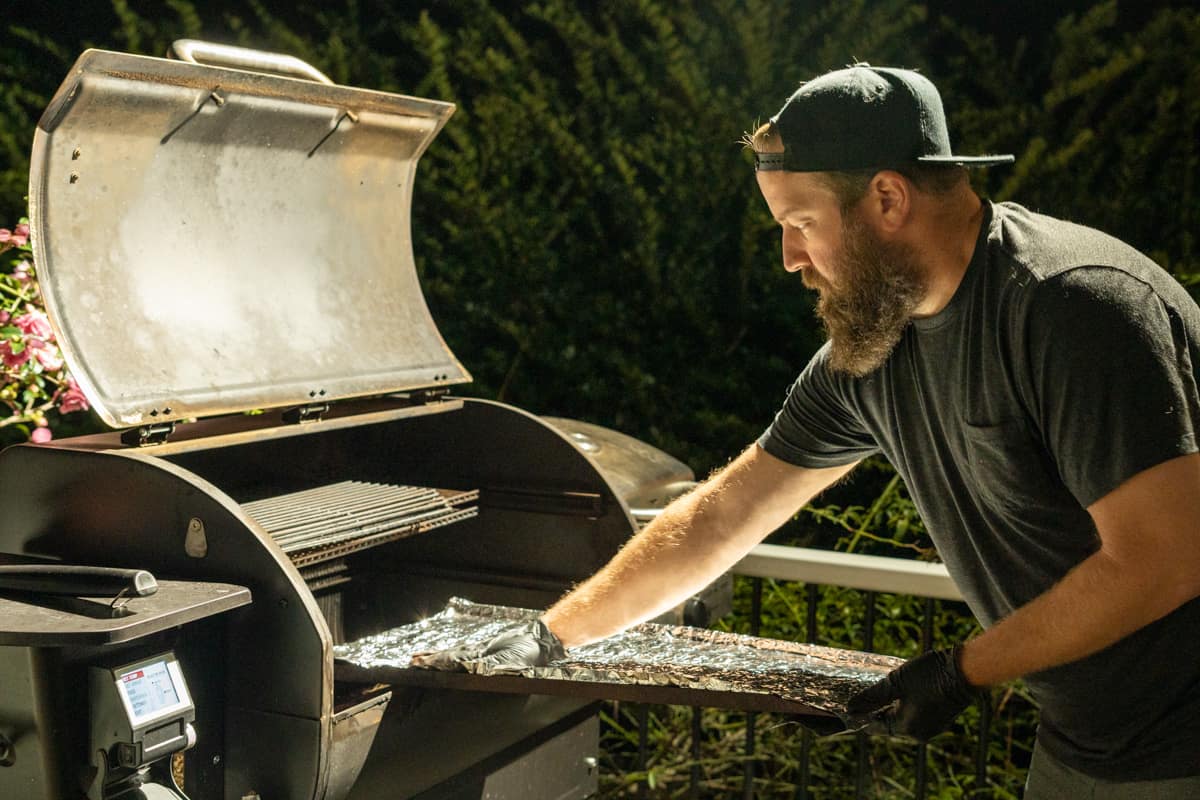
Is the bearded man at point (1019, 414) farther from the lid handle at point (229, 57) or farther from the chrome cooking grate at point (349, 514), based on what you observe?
the lid handle at point (229, 57)

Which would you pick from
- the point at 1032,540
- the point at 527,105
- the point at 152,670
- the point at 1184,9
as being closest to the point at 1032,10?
the point at 1184,9

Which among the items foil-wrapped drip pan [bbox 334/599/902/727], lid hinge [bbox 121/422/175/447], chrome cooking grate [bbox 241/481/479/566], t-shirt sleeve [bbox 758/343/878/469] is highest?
lid hinge [bbox 121/422/175/447]

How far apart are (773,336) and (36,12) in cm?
312

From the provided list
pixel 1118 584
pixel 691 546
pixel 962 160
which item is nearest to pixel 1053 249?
pixel 962 160

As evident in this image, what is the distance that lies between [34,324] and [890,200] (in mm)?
1730

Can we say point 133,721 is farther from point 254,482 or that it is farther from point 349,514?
point 254,482

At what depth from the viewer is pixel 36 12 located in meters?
4.69

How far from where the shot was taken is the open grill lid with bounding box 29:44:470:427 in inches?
75.0

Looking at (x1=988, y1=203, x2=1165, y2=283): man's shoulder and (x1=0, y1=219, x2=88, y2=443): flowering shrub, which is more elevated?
(x1=988, y1=203, x2=1165, y2=283): man's shoulder

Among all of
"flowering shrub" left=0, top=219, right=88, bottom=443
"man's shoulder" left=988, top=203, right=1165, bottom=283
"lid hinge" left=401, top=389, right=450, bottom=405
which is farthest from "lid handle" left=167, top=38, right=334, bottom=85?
"man's shoulder" left=988, top=203, right=1165, bottom=283

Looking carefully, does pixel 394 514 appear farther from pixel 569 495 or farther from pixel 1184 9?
pixel 1184 9

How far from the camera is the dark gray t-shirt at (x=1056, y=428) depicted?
59.4 inches

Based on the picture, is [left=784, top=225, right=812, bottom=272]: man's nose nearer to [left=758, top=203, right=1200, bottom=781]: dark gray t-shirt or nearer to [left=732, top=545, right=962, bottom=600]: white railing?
[left=758, top=203, right=1200, bottom=781]: dark gray t-shirt

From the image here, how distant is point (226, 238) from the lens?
226 cm
